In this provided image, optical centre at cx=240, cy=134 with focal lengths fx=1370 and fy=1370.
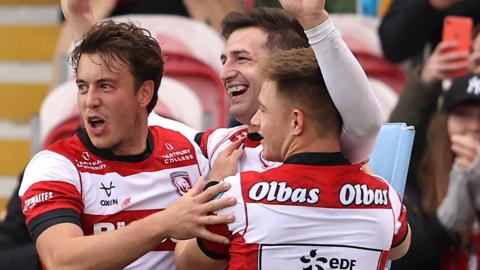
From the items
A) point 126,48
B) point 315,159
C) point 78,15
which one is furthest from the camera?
point 78,15

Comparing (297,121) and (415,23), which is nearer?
(297,121)

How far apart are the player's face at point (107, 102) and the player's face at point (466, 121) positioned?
98.6 inches

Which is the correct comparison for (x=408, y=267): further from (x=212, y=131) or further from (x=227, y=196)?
(x=227, y=196)

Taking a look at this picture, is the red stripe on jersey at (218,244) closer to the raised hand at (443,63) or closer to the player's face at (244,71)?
the player's face at (244,71)

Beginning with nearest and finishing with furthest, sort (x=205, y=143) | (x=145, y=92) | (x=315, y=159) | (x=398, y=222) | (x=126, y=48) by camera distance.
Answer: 1. (x=315, y=159)
2. (x=398, y=222)
3. (x=126, y=48)
4. (x=145, y=92)
5. (x=205, y=143)

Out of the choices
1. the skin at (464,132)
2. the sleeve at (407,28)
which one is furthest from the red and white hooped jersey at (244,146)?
the sleeve at (407,28)

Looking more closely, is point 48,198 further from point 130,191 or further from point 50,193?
point 130,191

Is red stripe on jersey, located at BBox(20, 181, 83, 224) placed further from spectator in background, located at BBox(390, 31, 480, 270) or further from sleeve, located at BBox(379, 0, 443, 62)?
sleeve, located at BBox(379, 0, 443, 62)

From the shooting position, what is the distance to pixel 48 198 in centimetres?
415

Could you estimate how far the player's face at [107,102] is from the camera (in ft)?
14.1

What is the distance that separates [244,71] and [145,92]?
39 centimetres

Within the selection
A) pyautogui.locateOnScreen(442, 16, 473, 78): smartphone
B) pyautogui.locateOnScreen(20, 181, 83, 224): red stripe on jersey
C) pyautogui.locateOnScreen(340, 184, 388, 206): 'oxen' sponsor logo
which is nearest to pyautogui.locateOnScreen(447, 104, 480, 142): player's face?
pyautogui.locateOnScreen(442, 16, 473, 78): smartphone

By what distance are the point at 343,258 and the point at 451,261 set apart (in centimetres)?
261

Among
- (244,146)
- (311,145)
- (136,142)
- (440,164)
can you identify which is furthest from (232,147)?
(440,164)
